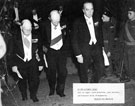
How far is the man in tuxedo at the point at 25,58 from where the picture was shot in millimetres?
2139

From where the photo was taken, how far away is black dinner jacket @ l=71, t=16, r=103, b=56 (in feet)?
7.11

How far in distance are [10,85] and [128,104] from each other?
72 cm

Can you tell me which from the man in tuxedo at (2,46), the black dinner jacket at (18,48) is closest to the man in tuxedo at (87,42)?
the black dinner jacket at (18,48)

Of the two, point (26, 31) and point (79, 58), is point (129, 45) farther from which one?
point (26, 31)

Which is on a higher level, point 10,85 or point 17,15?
point 17,15

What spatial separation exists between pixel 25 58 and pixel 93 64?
407 mm

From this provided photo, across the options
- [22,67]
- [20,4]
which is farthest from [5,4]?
[22,67]

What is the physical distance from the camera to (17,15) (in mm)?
2125

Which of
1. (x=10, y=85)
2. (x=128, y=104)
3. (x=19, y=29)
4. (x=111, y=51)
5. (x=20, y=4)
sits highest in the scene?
(x=20, y=4)

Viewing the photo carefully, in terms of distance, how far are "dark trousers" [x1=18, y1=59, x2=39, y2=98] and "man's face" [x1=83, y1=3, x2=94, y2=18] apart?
1.35 feet

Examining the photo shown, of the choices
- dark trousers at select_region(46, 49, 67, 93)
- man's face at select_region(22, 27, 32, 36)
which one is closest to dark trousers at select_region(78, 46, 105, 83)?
dark trousers at select_region(46, 49, 67, 93)

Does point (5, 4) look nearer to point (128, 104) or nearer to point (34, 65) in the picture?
point (34, 65)

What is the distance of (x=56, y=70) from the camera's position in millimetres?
2219

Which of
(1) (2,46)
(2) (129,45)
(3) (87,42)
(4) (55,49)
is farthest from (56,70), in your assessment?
(2) (129,45)
